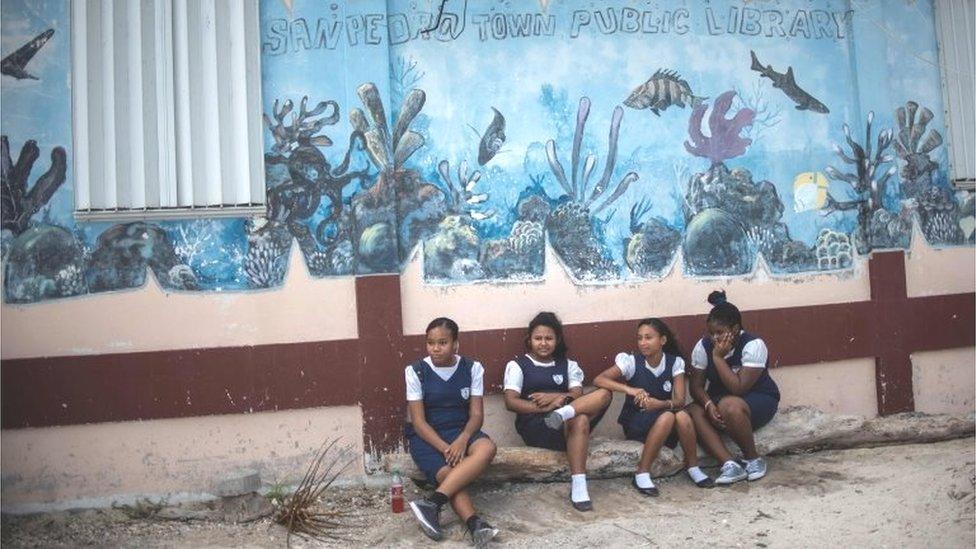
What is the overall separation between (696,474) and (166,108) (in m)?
4.03

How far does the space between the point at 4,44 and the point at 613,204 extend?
13.1 ft

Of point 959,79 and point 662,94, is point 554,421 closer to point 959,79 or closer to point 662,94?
point 662,94

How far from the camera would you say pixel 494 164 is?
20.7 feet

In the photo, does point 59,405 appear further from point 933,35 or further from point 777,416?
point 933,35

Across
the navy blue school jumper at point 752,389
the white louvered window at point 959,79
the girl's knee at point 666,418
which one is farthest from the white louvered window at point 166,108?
the white louvered window at point 959,79

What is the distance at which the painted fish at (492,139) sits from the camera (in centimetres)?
631

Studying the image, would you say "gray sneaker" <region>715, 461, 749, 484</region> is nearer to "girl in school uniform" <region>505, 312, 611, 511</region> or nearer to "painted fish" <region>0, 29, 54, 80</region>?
"girl in school uniform" <region>505, 312, 611, 511</region>

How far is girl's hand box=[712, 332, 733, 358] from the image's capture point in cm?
610

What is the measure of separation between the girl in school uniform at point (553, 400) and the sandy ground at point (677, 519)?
0.28 meters

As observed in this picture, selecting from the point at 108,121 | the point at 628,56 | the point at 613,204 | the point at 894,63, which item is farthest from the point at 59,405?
the point at 894,63

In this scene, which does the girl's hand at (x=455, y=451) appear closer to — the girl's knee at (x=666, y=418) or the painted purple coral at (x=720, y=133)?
the girl's knee at (x=666, y=418)

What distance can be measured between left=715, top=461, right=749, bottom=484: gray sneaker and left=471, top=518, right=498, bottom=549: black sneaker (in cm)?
166

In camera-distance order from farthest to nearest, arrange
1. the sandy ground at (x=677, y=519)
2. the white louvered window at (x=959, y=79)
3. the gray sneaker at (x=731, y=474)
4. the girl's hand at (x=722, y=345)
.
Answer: the white louvered window at (x=959, y=79), the girl's hand at (x=722, y=345), the gray sneaker at (x=731, y=474), the sandy ground at (x=677, y=519)

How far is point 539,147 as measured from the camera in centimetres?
639
